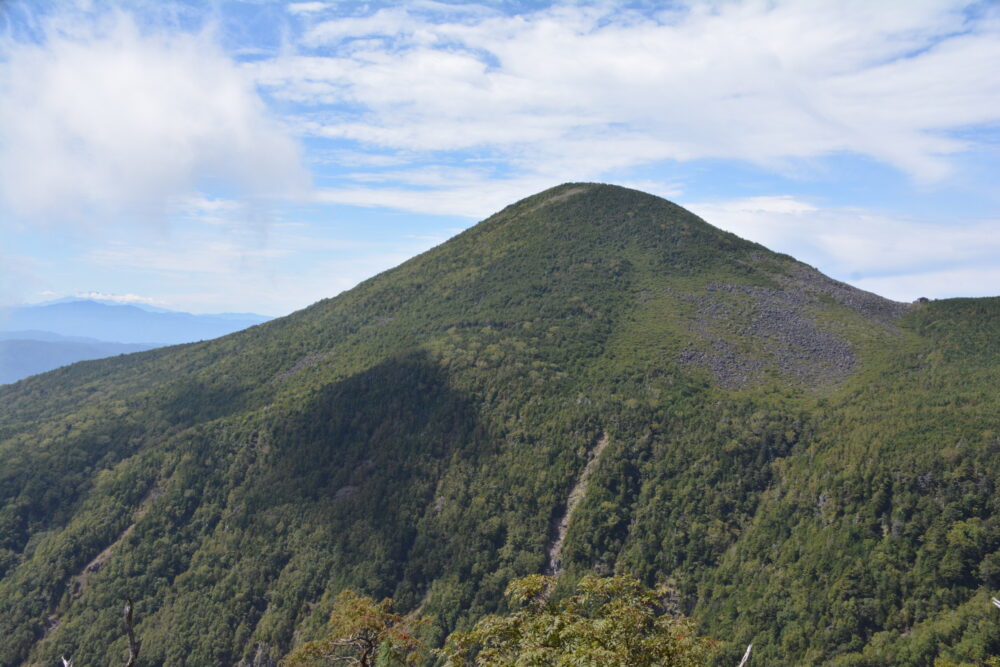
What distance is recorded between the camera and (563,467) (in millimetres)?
112250

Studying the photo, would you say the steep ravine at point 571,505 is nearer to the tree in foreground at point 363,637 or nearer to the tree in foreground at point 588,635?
the tree in foreground at point 363,637

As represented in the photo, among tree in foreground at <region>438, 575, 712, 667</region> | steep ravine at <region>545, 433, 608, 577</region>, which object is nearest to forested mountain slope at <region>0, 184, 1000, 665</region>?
steep ravine at <region>545, 433, 608, 577</region>

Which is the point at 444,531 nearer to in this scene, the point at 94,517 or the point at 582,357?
the point at 582,357

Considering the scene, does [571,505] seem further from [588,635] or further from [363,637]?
[588,635]

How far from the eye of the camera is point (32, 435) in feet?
602

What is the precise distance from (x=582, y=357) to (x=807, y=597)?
73.0 metres

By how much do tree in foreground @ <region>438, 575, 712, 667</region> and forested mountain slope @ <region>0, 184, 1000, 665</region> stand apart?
45.8 metres

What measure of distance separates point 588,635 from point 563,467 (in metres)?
87.1

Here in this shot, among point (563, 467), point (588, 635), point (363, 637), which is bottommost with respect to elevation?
point (363, 637)

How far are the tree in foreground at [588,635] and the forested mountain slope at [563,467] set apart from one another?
45.8m

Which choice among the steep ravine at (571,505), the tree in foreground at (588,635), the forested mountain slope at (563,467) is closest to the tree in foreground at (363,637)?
the tree in foreground at (588,635)

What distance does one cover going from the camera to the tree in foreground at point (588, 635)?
2509 cm

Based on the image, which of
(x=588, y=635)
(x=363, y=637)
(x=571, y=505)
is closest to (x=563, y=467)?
(x=571, y=505)

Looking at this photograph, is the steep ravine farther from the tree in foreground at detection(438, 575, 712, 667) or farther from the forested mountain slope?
the tree in foreground at detection(438, 575, 712, 667)
